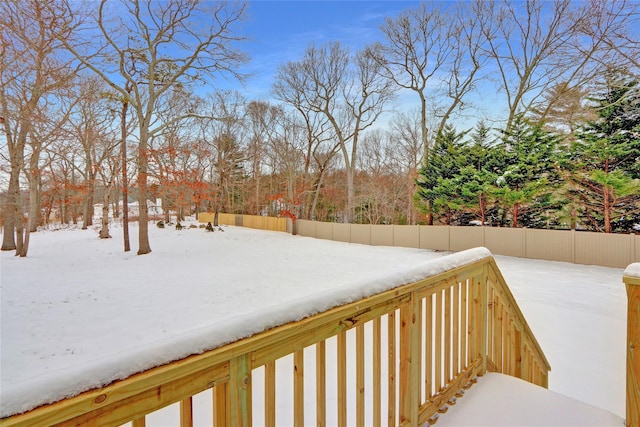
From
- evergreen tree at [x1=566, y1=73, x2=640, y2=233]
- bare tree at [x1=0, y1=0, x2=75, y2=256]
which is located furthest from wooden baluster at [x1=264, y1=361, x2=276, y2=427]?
evergreen tree at [x1=566, y1=73, x2=640, y2=233]

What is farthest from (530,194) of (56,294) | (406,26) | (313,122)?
(56,294)

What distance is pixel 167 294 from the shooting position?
6.68 m

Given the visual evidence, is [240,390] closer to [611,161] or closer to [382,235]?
[611,161]

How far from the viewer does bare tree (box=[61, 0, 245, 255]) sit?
38.1 feet

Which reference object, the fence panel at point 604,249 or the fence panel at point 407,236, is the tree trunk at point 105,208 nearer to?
the fence panel at point 407,236

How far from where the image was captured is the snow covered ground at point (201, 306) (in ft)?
2.94

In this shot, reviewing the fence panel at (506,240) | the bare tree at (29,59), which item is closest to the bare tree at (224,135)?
the bare tree at (29,59)

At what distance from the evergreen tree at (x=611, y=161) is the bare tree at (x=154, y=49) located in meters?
12.2

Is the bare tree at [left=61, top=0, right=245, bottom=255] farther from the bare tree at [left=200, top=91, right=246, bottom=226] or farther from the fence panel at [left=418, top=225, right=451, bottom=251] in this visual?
the fence panel at [left=418, top=225, right=451, bottom=251]

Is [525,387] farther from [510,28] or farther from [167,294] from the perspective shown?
[510,28]

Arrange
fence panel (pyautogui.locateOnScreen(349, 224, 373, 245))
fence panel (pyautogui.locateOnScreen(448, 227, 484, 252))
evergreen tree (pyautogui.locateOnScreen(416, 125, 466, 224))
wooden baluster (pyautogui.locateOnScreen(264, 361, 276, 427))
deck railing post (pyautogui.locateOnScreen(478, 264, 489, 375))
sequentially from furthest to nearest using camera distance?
fence panel (pyautogui.locateOnScreen(349, 224, 373, 245)) < evergreen tree (pyautogui.locateOnScreen(416, 125, 466, 224)) < fence panel (pyautogui.locateOnScreen(448, 227, 484, 252)) < deck railing post (pyautogui.locateOnScreen(478, 264, 489, 375)) < wooden baluster (pyautogui.locateOnScreen(264, 361, 276, 427))

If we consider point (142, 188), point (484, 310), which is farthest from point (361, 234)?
point (484, 310)

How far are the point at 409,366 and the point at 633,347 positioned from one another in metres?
1.22

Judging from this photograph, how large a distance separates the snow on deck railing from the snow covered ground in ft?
0.14
